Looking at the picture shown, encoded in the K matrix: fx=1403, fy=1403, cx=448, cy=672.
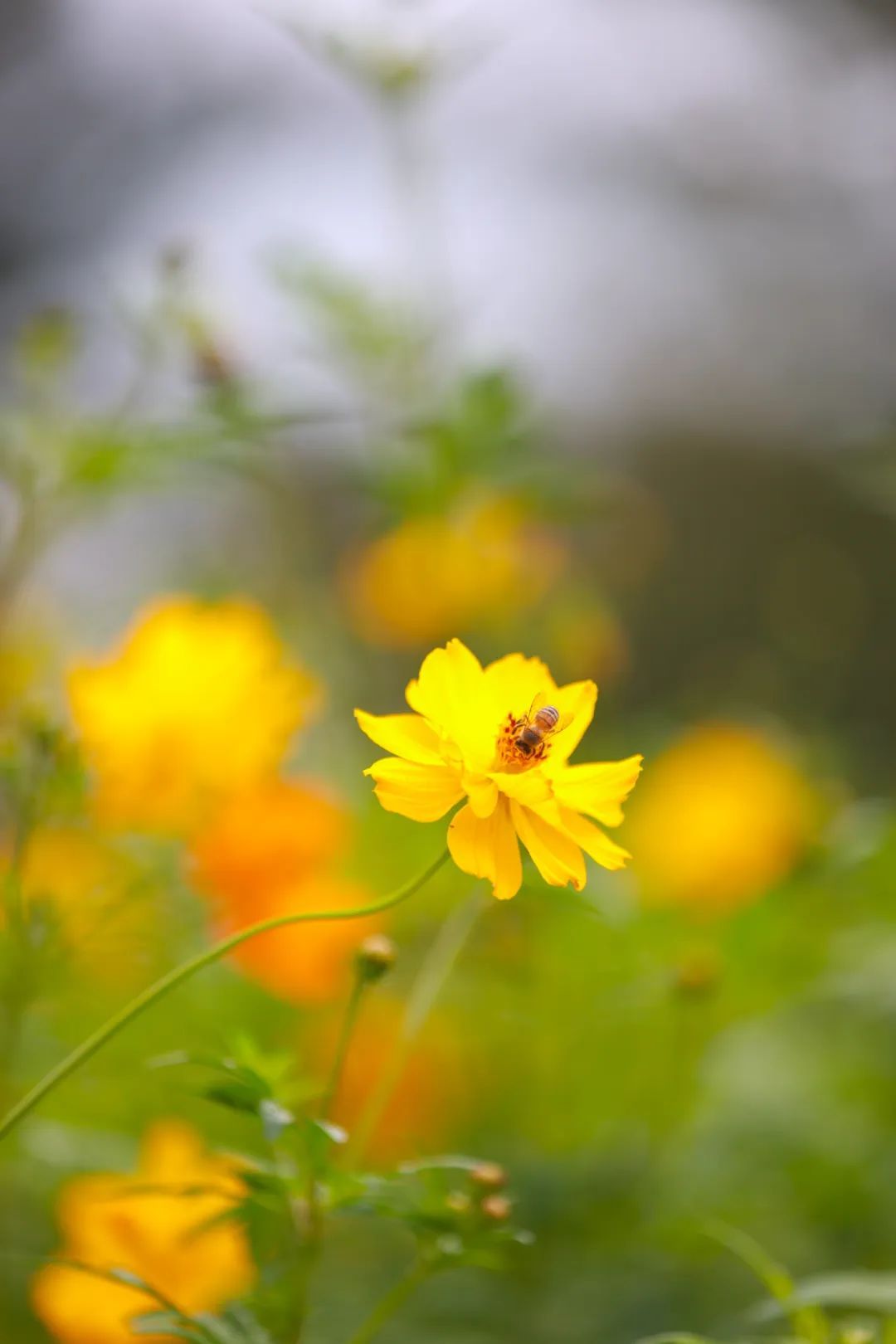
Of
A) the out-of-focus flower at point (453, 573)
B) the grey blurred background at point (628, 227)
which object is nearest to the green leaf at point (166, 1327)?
the out-of-focus flower at point (453, 573)

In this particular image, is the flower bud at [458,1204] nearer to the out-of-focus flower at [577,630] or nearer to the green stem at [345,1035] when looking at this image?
the green stem at [345,1035]

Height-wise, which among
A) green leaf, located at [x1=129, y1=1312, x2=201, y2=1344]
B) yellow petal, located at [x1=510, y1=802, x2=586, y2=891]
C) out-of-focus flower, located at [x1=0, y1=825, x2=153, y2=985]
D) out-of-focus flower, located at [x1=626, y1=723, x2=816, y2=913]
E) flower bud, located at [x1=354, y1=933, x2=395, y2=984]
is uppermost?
out-of-focus flower, located at [x1=626, y1=723, x2=816, y2=913]

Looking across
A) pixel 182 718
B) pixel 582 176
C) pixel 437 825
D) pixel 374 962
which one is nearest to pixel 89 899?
pixel 182 718

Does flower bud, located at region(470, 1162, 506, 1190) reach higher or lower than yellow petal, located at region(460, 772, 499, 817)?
lower

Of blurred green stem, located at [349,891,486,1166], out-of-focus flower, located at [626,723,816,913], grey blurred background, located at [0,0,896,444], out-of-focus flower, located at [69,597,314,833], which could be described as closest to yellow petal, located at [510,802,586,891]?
blurred green stem, located at [349,891,486,1166]

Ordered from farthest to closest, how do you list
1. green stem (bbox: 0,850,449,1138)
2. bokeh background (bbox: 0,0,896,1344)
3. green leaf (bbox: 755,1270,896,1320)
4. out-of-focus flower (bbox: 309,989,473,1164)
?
1. out-of-focus flower (bbox: 309,989,473,1164)
2. bokeh background (bbox: 0,0,896,1344)
3. green leaf (bbox: 755,1270,896,1320)
4. green stem (bbox: 0,850,449,1138)

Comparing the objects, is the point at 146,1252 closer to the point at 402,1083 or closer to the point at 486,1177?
the point at 486,1177

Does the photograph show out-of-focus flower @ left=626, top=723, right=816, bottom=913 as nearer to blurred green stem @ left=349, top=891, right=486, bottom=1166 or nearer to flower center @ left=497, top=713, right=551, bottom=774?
blurred green stem @ left=349, top=891, right=486, bottom=1166
